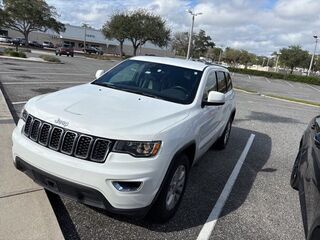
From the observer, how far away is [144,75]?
4.88m

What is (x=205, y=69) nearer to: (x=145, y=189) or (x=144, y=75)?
(x=144, y=75)

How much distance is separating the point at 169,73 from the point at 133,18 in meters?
59.1

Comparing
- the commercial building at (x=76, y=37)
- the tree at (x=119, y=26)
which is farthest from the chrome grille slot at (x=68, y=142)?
the commercial building at (x=76, y=37)

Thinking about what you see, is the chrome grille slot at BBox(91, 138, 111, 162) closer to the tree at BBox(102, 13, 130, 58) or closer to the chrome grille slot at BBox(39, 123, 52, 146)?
the chrome grille slot at BBox(39, 123, 52, 146)

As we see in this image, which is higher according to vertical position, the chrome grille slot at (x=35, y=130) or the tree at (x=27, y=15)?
the tree at (x=27, y=15)

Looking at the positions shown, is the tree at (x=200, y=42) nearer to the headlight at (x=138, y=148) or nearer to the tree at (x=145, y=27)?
the tree at (x=145, y=27)

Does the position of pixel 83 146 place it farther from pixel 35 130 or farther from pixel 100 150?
pixel 35 130

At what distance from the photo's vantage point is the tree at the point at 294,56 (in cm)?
7744

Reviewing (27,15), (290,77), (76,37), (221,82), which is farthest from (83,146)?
(76,37)

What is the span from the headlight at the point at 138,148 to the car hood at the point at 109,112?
56mm

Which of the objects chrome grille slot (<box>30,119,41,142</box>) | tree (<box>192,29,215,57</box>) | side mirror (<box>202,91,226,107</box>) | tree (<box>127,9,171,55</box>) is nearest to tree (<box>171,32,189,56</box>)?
tree (<box>192,29,215,57</box>)

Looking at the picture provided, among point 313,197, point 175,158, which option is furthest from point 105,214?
point 313,197

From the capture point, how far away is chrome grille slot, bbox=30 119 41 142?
3381 mm

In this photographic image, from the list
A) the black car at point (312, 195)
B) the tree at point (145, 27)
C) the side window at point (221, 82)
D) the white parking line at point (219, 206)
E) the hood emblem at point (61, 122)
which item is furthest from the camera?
the tree at point (145, 27)
